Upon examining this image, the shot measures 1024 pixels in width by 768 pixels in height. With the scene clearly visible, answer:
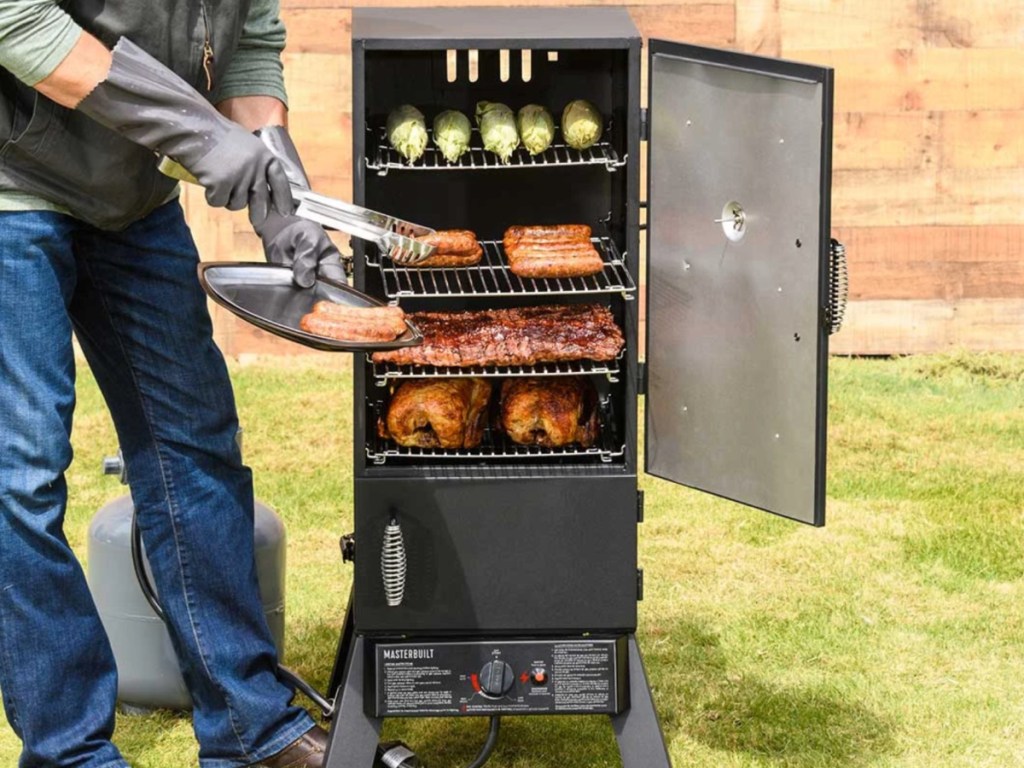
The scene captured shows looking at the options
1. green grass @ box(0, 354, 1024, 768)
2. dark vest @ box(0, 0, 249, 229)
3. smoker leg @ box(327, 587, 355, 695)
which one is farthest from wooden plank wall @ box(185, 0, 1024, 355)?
dark vest @ box(0, 0, 249, 229)

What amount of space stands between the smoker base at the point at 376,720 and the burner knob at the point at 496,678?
81 mm

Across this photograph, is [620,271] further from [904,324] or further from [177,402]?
[904,324]

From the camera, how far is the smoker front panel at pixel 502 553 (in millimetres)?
3451

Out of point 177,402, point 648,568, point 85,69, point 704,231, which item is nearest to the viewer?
point 85,69

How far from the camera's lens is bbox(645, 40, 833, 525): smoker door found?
314cm

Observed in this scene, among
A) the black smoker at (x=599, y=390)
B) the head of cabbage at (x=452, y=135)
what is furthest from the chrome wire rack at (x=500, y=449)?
the head of cabbage at (x=452, y=135)

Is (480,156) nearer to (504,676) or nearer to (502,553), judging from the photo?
(502,553)

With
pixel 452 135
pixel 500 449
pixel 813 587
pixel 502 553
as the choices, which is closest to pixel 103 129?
pixel 452 135

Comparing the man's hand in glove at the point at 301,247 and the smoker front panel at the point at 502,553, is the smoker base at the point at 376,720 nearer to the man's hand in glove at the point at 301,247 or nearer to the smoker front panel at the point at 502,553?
the smoker front panel at the point at 502,553

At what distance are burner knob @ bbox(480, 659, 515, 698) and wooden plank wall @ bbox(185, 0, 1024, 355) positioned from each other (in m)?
3.98

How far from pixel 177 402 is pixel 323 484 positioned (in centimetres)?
245

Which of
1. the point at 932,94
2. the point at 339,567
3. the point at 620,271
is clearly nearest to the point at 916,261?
the point at 932,94

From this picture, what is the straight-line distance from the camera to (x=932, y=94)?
23.6ft

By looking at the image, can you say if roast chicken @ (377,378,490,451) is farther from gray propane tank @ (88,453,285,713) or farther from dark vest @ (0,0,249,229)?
gray propane tank @ (88,453,285,713)
